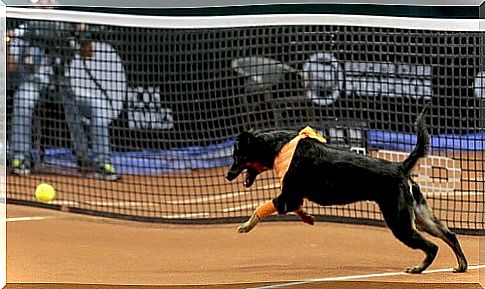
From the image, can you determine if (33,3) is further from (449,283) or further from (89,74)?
(89,74)

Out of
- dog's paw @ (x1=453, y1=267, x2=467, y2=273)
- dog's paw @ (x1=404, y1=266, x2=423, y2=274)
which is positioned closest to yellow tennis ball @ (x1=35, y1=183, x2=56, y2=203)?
dog's paw @ (x1=404, y1=266, x2=423, y2=274)

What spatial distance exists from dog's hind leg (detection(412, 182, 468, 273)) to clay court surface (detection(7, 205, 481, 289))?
0.05 m

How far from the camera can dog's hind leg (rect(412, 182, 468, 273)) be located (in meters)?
2.34

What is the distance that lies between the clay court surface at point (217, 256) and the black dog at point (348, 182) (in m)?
0.15

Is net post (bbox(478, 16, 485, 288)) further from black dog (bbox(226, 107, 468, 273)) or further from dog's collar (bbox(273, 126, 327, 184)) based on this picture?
dog's collar (bbox(273, 126, 327, 184))

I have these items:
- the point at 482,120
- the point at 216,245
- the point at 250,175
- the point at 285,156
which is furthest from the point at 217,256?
the point at 482,120

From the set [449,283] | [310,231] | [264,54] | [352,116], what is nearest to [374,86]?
[352,116]

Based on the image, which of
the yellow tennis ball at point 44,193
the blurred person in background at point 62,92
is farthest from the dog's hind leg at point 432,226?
the blurred person in background at point 62,92

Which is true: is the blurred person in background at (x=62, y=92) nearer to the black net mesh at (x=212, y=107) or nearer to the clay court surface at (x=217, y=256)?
the black net mesh at (x=212, y=107)

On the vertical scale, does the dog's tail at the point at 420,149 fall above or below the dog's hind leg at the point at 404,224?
above

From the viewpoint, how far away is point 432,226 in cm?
236

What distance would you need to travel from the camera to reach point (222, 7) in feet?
8.79

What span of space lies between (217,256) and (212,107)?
1317mm

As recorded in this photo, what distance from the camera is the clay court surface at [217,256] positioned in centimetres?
240
